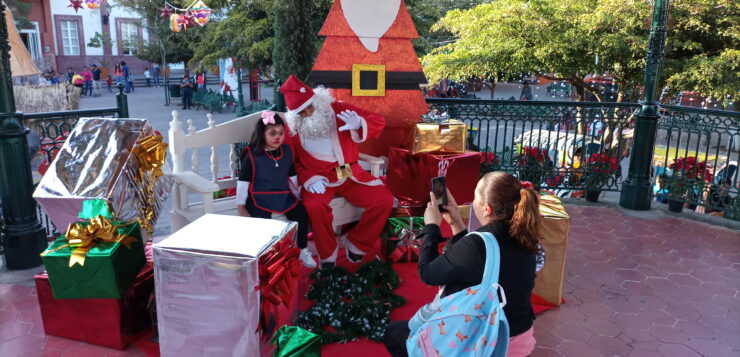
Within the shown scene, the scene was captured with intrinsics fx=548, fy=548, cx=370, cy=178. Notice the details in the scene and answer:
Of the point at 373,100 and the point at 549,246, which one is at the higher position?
the point at 373,100

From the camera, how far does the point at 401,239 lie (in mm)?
4422

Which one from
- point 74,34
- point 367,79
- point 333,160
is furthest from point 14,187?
point 74,34

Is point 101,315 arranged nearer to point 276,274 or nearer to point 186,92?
point 276,274

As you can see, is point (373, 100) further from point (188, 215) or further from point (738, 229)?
point (738, 229)

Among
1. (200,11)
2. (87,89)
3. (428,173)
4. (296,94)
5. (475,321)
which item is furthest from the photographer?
(87,89)

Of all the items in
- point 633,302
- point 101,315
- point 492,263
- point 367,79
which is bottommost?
point 633,302

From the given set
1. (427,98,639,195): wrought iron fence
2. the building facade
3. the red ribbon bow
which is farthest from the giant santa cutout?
the building facade

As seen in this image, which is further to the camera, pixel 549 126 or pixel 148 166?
pixel 549 126

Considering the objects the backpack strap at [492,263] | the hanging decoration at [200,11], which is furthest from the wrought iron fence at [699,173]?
the hanging decoration at [200,11]

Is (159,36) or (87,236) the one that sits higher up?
(159,36)

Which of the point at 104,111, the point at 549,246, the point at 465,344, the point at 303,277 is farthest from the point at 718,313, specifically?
the point at 104,111

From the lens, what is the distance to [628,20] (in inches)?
276

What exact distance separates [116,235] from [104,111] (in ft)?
5.98

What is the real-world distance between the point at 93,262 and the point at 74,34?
34.1 m
